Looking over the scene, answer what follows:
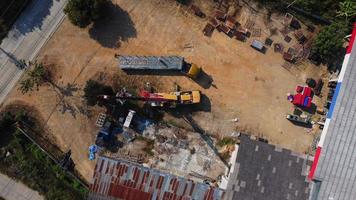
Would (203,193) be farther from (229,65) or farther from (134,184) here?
(229,65)

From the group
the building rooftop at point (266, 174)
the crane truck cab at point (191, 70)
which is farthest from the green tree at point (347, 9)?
the crane truck cab at point (191, 70)

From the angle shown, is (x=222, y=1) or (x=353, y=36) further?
(x=222, y=1)

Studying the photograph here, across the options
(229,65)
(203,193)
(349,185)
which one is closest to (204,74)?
(229,65)

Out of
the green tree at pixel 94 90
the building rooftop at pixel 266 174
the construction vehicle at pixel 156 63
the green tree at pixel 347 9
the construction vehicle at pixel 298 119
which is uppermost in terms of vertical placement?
the green tree at pixel 347 9

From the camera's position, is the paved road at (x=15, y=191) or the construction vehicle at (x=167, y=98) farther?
the paved road at (x=15, y=191)

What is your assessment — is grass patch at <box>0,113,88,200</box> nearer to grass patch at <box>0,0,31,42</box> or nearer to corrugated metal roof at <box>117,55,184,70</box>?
grass patch at <box>0,0,31,42</box>

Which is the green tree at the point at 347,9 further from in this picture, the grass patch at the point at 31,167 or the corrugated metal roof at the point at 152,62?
the grass patch at the point at 31,167
